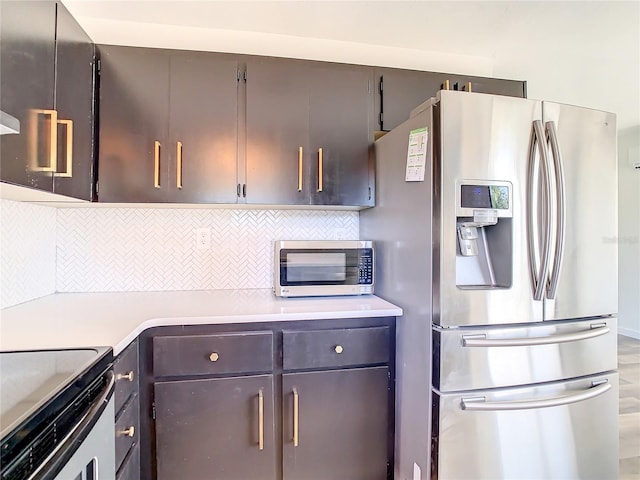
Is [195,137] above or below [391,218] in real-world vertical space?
above

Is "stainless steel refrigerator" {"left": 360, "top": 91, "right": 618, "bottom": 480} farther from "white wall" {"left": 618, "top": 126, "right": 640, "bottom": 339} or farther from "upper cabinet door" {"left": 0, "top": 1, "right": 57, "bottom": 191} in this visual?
"white wall" {"left": 618, "top": 126, "right": 640, "bottom": 339}

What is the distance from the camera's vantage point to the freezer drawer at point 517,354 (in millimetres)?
1323

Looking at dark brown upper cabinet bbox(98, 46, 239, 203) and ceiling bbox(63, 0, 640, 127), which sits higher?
ceiling bbox(63, 0, 640, 127)

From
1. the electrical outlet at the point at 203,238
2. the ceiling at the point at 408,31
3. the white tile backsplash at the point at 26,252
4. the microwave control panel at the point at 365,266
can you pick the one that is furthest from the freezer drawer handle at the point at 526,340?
the white tile backsplash at the point at 26,252

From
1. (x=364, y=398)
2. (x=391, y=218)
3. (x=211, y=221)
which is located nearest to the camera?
(x=364, y=398)

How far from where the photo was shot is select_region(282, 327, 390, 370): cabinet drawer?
149cm

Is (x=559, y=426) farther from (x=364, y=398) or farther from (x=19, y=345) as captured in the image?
(x=19, y=345)

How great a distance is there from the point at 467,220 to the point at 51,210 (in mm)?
2094

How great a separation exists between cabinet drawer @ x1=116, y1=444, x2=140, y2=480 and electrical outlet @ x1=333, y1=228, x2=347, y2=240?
141cm

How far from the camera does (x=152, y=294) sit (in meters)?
1.90

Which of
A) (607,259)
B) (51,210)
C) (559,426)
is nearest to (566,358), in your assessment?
(559,426)

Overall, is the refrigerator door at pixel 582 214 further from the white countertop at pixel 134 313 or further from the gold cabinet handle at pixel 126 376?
the gold cabinet handle at pixel 126 376

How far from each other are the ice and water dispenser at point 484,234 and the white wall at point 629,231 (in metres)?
3.84

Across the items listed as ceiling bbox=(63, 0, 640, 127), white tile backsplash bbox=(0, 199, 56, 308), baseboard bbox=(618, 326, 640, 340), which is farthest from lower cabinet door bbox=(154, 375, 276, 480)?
baseboard bbox=(618, 326, 640, 340)
